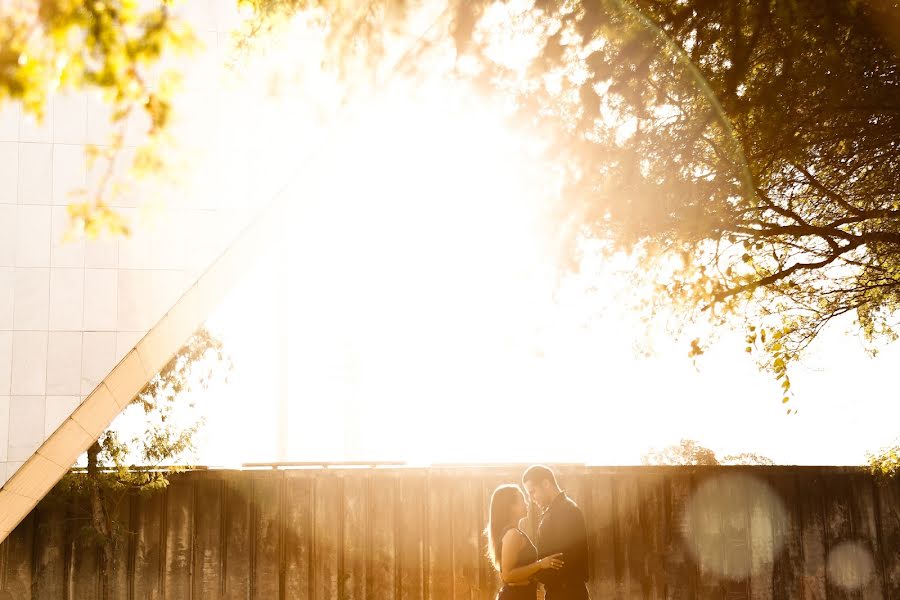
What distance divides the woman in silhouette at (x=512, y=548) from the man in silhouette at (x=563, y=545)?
123 mm

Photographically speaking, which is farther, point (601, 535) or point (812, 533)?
point (812, 533)

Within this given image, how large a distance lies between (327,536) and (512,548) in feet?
22.6

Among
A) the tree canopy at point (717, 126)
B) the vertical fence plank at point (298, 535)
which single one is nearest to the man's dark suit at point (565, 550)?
the tree canopy at point (717, 126)

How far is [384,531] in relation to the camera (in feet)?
38.4

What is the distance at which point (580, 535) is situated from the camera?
17.2ft

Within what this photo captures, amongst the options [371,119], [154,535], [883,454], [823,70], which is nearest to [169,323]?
[371,119]

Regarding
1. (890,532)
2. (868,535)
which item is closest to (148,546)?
(868,535)

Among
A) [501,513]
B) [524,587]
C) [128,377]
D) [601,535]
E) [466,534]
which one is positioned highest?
[128,377]

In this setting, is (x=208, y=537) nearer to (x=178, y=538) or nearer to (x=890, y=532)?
(x=178, y=538)

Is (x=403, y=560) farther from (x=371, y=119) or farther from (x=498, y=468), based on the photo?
(x=371, y=119)

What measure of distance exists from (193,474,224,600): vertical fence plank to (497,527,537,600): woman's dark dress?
7.02 metres

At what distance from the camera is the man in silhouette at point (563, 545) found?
5.17 m

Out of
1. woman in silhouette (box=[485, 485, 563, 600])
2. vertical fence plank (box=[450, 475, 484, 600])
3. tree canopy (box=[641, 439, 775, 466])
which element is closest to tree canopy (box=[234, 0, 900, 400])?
woman in silhouette (box=[485, 485, 563, 600])

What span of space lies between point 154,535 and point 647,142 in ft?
29.8
